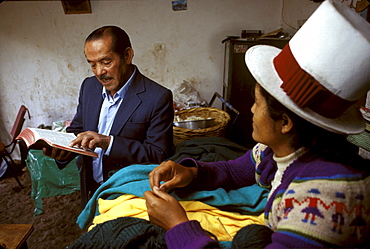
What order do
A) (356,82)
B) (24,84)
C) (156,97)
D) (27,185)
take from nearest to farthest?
(356,82)
(156,97)
(27,185)
(24,84)

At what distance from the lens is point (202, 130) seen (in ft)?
6.86

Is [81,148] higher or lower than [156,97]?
lower

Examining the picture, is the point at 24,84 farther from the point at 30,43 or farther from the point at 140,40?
the point at 140,40

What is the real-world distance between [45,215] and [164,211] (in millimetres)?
2160

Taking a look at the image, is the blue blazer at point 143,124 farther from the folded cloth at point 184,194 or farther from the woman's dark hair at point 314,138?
the woman's dark hair at point 314,138

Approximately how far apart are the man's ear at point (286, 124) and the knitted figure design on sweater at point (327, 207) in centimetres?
13

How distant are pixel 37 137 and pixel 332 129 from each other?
1.27 metres

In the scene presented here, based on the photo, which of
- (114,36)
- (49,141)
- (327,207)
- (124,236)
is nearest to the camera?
(327,207)

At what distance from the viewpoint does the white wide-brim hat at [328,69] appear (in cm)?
60

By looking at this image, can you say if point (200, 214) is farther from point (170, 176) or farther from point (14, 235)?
point (14, 235)

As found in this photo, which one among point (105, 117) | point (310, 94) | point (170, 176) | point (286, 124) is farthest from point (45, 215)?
point (310, 94)

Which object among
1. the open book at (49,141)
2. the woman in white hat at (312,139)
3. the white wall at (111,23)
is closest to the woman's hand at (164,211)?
the woman in white hat at (312,139)

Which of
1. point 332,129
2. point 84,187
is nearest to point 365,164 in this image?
point 332,129

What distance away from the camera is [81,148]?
4.25 ft
